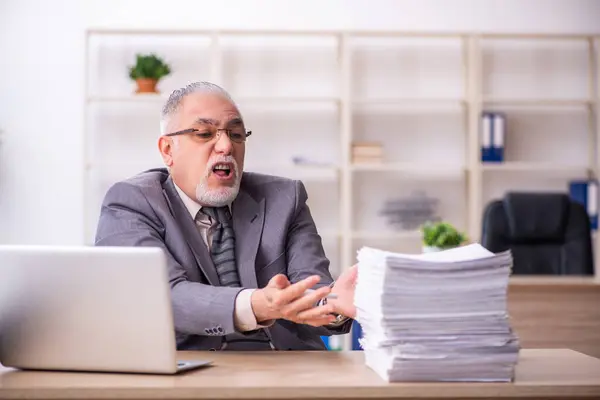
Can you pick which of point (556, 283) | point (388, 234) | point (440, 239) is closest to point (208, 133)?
point (440, 239)

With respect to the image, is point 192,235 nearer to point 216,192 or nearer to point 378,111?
point 216,192

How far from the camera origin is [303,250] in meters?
2.33

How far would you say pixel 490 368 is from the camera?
1.46 meters

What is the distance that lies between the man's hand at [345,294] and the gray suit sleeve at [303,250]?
15.3 inches

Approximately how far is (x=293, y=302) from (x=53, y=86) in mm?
4575

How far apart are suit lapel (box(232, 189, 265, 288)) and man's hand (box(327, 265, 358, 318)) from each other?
0.39m

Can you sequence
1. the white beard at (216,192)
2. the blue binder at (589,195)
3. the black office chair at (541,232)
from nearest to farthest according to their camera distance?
the white beard at (216,192)
the black office chair at (541,232)
the blue binder at (589,195)

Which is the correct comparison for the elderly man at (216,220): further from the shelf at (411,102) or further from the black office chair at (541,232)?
the shelf at (411,102)

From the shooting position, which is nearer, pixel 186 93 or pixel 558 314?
pixel 186 93

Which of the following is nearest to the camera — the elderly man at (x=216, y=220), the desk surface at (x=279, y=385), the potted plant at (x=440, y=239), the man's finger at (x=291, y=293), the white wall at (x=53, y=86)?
the desk surface at (x=279, y=385)

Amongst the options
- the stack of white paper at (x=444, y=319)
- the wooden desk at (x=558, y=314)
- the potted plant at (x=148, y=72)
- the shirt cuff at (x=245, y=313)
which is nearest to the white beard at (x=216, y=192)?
the shirt cuff at (x=245, y=313)

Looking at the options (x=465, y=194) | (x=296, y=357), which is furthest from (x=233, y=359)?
(x=465, y=194)

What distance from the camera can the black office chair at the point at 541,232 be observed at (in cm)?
440

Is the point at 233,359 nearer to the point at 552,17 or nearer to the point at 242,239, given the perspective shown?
the point at 242,239
